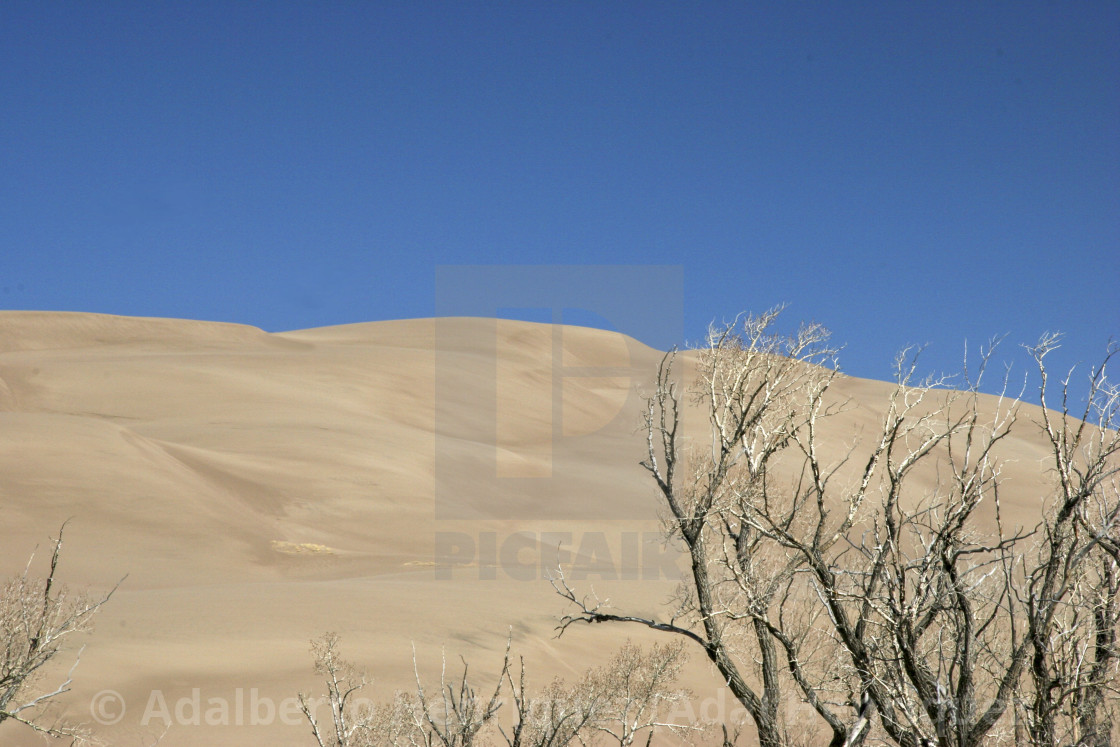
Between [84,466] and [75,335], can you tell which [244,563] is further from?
[75,335]

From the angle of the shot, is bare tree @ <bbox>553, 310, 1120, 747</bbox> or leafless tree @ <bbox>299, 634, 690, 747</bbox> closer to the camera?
bare tree @ <bbox>553, 310, 1120, 747</bbox>

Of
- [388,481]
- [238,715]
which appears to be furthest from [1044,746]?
[388,481]

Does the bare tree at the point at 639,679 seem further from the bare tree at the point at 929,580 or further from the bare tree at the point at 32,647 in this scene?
the bare tree at the point at 32,647

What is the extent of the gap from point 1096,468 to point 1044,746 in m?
1.77

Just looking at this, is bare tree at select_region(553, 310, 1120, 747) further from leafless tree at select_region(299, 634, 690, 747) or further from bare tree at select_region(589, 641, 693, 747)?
bare tree at select_region(589, 641, 693, 747)

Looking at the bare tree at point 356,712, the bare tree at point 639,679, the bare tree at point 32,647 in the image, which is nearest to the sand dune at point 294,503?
the bare tree at point 356,712

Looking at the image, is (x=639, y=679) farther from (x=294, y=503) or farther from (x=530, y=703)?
(x=294, y=503)

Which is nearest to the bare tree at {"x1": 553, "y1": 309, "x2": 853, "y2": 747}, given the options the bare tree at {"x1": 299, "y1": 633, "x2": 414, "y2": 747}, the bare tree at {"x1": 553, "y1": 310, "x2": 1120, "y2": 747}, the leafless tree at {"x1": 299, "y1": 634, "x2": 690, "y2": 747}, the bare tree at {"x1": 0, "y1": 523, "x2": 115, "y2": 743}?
the bare tree at {"x1": 553, "y1": 310, "x2": 1120, "y2": 747}

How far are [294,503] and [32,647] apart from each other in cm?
2327

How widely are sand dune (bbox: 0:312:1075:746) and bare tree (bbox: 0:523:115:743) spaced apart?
59 cm

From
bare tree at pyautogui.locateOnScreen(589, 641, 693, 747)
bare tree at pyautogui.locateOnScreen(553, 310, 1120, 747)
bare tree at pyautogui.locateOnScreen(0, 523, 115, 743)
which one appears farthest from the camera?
bare tree at pyautogui.locateOnScreen(589, 641, 693, 747)

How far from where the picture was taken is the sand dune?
675 inches

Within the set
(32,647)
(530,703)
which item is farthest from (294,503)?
(32,647)

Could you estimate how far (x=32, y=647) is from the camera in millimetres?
8469
